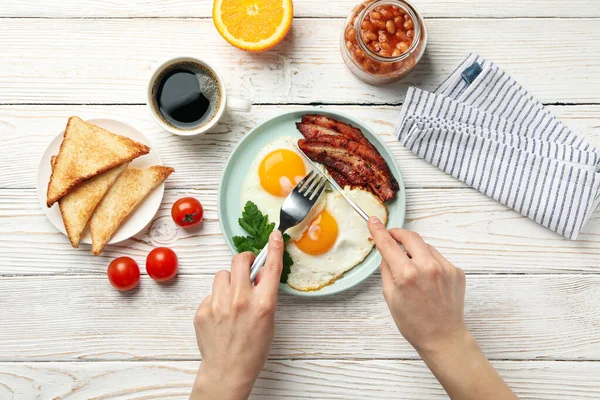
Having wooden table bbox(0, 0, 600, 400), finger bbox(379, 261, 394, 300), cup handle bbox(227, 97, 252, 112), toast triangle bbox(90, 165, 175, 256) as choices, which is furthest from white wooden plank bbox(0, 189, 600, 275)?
finger bbox(379, 261, 394, 300)

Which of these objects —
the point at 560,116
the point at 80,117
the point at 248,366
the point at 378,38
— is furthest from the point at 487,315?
the point at 80,117

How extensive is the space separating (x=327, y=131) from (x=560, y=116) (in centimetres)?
85

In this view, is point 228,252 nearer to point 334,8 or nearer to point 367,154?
point 367,154

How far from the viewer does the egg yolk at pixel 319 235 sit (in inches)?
68.8

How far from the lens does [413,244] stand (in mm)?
1490

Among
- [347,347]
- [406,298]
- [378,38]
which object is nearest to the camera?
[406,298]

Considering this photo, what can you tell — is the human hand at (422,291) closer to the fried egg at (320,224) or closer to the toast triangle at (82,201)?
the fried egg at (320,224)

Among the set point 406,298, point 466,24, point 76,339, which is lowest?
point 76,339

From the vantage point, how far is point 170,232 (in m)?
1.88

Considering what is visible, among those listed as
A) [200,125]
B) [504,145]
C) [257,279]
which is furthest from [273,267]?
[504,145]

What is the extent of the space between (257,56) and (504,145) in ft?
3.01

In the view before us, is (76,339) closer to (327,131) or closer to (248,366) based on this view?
(248,366)

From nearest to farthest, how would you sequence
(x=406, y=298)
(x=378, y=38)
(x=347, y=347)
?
(x=406, y=298)
(x=378, y=38)
(x=347, y=347)

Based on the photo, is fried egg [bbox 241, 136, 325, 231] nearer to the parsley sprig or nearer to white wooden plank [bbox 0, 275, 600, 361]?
the parsley sprig
